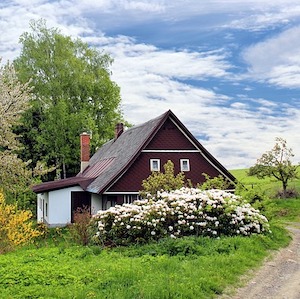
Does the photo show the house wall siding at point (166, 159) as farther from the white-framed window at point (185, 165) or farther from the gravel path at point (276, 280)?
the gravel path at point (276, 280)

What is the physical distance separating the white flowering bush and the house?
29.2ft

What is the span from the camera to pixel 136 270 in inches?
456

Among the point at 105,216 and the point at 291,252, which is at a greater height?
the point at 105,216

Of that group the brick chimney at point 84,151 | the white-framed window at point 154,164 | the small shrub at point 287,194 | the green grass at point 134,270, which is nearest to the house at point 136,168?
the white-framed window at point 154,164

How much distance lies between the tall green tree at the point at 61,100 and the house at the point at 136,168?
1413 cm

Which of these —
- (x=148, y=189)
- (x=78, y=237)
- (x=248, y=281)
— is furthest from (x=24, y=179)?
(x=248, y=281)

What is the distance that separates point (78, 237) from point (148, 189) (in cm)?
583

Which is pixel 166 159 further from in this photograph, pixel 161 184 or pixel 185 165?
pixel 161 184

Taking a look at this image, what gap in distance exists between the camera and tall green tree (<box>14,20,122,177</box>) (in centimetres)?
4550

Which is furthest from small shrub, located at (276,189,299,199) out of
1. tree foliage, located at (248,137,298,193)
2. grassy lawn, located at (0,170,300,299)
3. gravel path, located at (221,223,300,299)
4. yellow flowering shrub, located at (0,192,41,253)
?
yellow flowering shrub, located at (0,192,41,253)

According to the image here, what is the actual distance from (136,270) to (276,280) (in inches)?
132

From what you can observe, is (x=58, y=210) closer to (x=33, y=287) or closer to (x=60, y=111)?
(x=60, y=111)

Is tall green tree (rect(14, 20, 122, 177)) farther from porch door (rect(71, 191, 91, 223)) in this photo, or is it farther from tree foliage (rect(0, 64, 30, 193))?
tree foliage (rect(0, 64, 30, 193))

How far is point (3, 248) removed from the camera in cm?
1702
